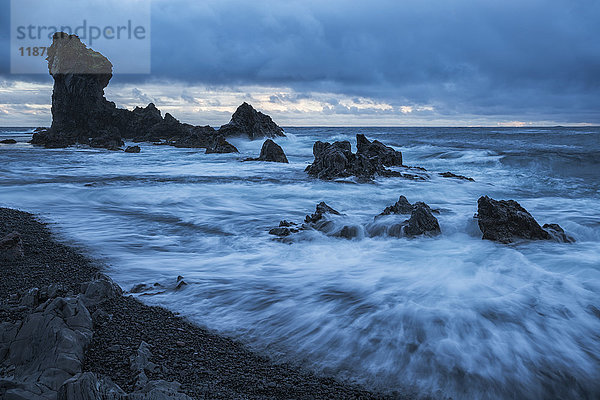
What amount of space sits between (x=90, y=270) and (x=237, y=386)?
2.95 metres

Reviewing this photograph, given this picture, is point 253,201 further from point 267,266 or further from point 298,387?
point 298,387

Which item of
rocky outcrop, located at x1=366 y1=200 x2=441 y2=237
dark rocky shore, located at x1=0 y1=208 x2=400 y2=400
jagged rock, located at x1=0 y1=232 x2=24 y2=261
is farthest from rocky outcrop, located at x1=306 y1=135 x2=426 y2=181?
dark rocky shore, located at x1=0 y1=208 x2=400 y2=400

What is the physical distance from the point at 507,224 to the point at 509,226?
43mm

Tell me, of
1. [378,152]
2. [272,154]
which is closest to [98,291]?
[378,152]

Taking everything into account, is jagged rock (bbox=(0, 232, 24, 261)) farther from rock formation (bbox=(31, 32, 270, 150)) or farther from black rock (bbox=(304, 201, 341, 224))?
rock formation (bbox=(31, 32, 270, 150))

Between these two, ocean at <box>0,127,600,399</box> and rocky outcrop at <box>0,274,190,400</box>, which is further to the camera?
ocean at <box>0,127,600,399</box>

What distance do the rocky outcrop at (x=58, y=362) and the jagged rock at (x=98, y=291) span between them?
0.52m

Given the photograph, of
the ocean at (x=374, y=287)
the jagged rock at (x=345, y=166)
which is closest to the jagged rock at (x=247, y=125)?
the jagged rock at (x=345, y=166)

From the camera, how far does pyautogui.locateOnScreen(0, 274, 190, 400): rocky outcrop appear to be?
6.28 feet

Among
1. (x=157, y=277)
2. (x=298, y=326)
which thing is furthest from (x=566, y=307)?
(x=157, y=277)

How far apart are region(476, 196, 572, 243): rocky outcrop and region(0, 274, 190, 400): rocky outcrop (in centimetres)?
552

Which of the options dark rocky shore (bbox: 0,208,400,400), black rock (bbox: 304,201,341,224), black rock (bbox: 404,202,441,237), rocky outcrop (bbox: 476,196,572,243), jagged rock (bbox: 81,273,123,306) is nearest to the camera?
dark rocky shore (bbox: 0,208,400,400)

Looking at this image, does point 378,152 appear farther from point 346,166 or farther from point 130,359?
point 130,359

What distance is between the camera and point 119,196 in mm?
10281
